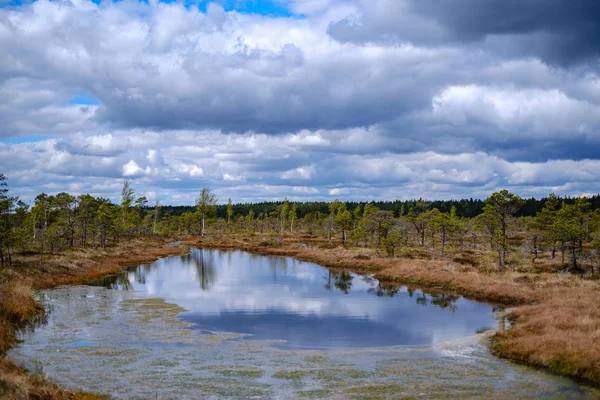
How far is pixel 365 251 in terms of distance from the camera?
274 feet

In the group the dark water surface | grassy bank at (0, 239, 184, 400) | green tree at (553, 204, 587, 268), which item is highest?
green tree at (553, 204, 587, 268)

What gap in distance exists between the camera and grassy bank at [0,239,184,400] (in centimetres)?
1534

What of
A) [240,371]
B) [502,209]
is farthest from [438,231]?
[240,371]

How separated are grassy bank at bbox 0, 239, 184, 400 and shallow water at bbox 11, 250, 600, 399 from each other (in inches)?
59.4

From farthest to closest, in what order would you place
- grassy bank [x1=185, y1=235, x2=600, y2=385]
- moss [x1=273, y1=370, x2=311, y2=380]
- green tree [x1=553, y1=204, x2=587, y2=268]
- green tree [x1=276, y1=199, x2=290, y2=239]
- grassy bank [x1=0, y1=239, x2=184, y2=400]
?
green tree [x1=276, y1=199, x2=290, y2=239] < green tree [x1=553, y1=204, x2=587, y2=268] < grassy bank [x1=185, y1=235, x2=600, y2=385] < moss [x1=273, y1=370, x2=311, y2=380] < grassy bank [x1=0, y1=239, x2=184, y2=400]

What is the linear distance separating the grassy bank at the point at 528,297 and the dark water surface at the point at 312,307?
10.2 feet

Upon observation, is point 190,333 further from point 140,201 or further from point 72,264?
point 140,201

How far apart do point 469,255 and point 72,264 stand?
56.9m

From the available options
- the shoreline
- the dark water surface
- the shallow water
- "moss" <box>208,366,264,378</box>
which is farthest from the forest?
"moss" <box>208,366,264,378</box>

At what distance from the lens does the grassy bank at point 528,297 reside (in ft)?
72.9

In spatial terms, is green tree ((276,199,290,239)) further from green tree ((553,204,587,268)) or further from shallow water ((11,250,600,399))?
shallow water ((11,250,600,399))

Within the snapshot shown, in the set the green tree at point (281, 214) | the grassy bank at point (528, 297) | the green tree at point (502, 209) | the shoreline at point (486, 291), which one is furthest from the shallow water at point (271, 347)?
the green tree at point (281, 214)

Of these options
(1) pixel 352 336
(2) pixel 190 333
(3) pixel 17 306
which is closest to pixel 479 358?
(1) pixel 352 336

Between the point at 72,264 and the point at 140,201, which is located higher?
the point at 140,201
